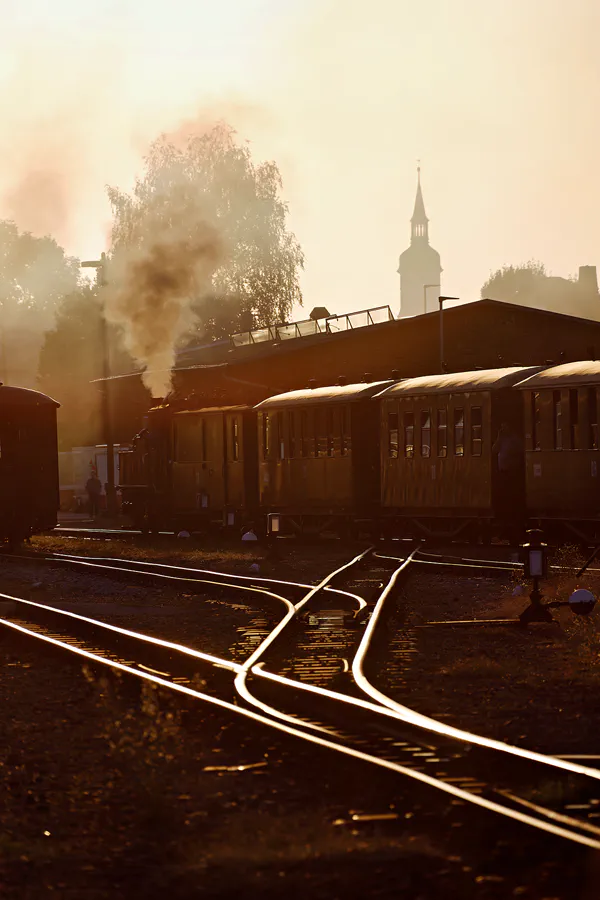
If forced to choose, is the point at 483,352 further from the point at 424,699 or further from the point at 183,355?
the point at 424,699

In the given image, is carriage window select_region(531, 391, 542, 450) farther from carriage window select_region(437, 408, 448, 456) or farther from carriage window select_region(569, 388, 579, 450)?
carriage window select_region(437, 408, 448, 456)

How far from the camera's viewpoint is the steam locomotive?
76.3 feet

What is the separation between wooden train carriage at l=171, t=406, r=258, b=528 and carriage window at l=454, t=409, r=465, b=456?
8037 millimetres

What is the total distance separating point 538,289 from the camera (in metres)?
138

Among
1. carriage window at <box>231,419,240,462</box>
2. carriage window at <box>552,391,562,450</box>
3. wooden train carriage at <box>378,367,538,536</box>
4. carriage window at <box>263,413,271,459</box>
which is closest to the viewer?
carriage window at <box>552,391,562,450</box>

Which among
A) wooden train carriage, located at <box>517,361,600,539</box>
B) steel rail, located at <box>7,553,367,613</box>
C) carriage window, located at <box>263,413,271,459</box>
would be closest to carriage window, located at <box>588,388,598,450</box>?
wooden train carriage, located at <box>517,361,600,539</box>

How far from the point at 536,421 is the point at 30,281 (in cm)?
9158

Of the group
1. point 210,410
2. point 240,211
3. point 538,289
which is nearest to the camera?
point 210,410

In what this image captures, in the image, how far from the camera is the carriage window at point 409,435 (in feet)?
87.2

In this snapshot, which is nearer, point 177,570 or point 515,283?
point 177,570

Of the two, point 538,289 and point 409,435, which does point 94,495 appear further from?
point 538,289

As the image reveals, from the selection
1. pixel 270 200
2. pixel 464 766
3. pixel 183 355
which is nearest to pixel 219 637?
pixel 464 766

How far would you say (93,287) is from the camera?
100875mm

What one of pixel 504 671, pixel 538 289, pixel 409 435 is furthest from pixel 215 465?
pixel 538 289
